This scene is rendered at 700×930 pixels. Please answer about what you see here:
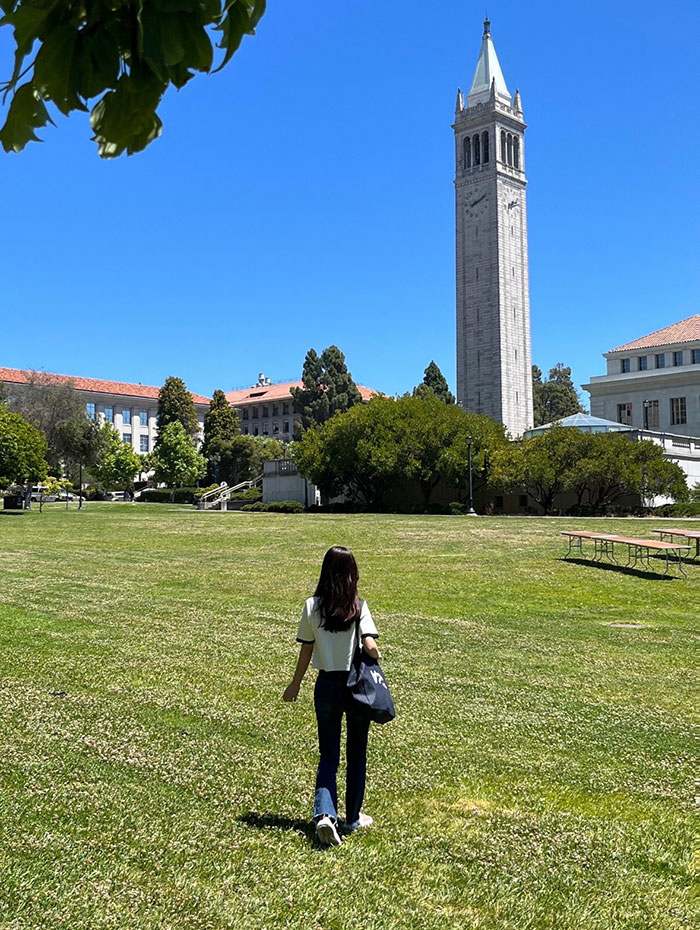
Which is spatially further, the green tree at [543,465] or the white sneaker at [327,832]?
the green tree at [543,465]

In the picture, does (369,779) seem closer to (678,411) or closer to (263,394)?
(678,411)

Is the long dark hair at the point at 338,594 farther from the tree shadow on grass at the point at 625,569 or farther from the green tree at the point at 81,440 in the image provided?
the green tree at the point at 81,440

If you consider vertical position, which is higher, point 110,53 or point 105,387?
point 105,387

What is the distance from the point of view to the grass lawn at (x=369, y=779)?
14.3ft

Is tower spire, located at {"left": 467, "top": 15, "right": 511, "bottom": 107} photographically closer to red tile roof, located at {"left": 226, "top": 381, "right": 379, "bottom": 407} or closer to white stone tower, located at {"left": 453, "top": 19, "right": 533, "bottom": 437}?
white stone tower, located at {"left": 453, "top": 19, "right": 533, "bottom": 437}

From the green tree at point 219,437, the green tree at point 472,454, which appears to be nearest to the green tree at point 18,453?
the green tree at point 472,454

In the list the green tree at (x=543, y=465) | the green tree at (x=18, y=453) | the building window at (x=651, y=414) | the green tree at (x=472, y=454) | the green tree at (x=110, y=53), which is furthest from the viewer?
the building window at (x=651, y=414)

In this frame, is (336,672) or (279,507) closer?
(336,672)

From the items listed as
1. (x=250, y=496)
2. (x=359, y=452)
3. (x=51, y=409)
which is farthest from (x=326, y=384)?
(x=359, y=452)

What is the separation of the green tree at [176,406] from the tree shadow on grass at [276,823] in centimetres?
8955

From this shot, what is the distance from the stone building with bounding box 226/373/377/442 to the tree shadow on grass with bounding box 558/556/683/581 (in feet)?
307

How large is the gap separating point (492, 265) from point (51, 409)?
50.7 metres

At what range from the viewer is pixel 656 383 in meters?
78.1

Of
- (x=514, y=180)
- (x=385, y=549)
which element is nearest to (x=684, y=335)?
(x=514, y=180)
